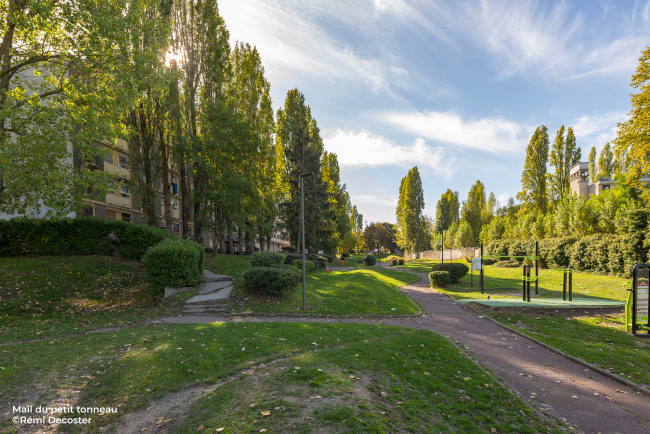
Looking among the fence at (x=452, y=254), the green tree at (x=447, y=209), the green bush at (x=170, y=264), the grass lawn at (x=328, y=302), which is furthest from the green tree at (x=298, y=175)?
the green tree at (x=447, y=209)

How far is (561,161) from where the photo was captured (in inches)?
1507

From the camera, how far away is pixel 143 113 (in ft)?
73.1

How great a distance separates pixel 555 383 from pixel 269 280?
10.3 metres

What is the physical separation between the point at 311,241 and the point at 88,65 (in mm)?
25551

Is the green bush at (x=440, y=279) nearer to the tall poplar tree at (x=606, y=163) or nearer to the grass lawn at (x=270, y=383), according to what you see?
the grass lawn at (x=270, y=383)

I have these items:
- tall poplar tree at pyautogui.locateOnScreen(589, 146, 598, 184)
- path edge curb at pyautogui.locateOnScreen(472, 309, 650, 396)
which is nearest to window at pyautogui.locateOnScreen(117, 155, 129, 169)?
path edge curb at pyautogui.locateOnScreen(472, 309, 650, 396)

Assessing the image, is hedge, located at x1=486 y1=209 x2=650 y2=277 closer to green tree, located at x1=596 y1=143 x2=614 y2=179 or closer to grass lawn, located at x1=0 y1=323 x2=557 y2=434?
grass lawn, located at x1=0 y1=323 x2=557 y2=434

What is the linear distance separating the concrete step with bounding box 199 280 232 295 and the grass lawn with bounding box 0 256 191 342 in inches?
37.4

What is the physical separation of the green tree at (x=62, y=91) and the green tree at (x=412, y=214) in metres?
53.7

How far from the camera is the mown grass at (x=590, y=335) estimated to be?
6875 millimetres

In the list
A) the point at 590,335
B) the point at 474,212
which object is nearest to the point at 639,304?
the point at 590,335

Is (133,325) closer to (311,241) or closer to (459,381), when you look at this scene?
(459,381)

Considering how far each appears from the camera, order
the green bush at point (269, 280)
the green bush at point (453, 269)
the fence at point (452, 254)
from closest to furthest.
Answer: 1. the green bush at point (269, 280)
2. the green bush at point (453, 269)
3. the fence at point (452, 254)

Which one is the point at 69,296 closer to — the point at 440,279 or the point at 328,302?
the point at 328,302
